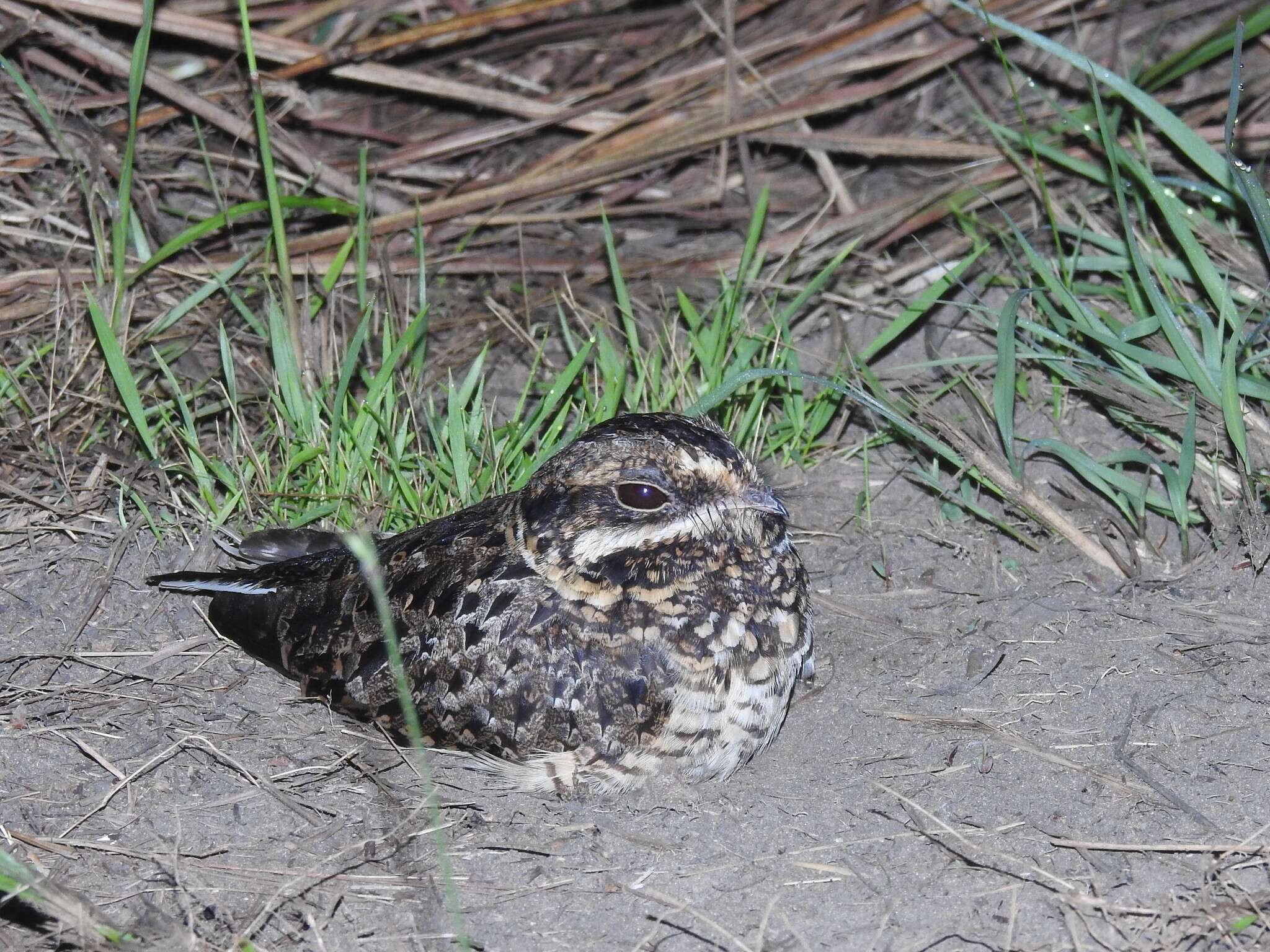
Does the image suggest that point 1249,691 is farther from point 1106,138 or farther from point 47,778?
point 47,778

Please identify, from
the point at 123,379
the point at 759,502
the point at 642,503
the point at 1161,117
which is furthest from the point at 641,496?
A: the point at 1161,117

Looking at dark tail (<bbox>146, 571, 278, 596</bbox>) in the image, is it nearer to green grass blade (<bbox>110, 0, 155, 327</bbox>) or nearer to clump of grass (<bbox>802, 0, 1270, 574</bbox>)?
green grass blade (<bbox>110, 0, 155, 327</bbox>)

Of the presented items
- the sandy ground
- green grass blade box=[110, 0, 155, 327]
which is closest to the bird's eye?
the sandy ground

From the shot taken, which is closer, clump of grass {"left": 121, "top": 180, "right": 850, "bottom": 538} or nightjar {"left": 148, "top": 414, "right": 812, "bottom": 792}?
nightjar {"left": 148, "top": 414, "right": 812, "bottom": 792}

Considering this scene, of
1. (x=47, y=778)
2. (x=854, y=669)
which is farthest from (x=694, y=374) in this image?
(x=47, y=778)

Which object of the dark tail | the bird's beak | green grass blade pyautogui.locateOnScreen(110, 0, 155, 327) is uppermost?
green grass blade pyautogui.locateOnScreen(110, 0, 155, 327)

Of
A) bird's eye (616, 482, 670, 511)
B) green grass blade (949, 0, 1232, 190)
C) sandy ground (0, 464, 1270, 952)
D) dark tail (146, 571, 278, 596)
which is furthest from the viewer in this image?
green grass blade (949, 0, 1232, 190)

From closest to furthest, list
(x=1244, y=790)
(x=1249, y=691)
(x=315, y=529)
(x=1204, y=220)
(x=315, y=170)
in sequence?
(x=1244, y=790), (x=1249, y=691), (x=315, y=529), (x=1204, y=220), (x=315, y=170)

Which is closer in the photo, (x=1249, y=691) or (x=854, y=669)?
(x=1249, y=691)

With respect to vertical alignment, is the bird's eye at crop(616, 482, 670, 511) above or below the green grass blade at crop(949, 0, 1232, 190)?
below
